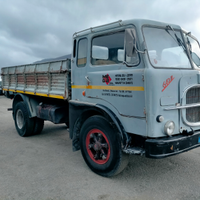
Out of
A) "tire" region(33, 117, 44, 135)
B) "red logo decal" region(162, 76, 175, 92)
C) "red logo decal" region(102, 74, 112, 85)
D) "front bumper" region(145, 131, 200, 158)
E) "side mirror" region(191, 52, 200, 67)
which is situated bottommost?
"tire" region(33, 117, 44, 135)

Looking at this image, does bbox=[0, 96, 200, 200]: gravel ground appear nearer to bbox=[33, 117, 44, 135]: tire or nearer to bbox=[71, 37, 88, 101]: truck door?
bbox=[33, 117, 44, 135]: tire

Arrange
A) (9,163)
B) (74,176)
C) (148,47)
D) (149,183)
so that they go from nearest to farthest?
(148,47)
(149,183)
(74,176)
(9,163)

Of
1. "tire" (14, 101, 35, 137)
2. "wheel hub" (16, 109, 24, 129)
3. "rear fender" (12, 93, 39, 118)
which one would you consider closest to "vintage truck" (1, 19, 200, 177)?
"rear fender" (12, 93, 39, 118)

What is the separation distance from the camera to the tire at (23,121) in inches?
245

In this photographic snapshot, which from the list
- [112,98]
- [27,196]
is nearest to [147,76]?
[112,98]

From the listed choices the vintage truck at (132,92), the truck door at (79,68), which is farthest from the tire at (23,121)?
the truck door at (79,68)

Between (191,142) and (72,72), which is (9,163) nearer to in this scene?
(72,72)

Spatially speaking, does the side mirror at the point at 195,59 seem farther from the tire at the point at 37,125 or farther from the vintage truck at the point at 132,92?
the tire at the point at 37,125

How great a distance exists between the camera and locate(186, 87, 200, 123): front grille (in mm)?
3351

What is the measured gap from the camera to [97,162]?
3.85 metres

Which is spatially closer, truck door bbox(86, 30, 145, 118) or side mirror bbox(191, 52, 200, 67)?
truck door bbox(86, 30, 145, 118)

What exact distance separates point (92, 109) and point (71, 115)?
68 cm

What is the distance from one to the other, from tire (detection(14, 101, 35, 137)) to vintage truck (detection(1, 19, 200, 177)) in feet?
7.31

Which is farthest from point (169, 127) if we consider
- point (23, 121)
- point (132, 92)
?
point (23, 121)
